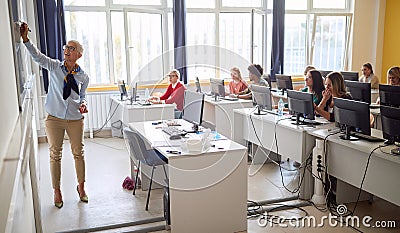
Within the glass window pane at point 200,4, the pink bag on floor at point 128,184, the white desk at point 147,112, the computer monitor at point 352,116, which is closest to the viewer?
the computer monitor at point 352,116

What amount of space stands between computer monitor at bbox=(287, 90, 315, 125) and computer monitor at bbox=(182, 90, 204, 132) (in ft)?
2.93

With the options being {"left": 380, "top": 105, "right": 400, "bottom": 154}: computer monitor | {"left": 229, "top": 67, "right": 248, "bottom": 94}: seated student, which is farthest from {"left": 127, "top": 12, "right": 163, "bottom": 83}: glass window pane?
{"left": 380, "top": 105, "right": 400, "bottom": 154}: computer monitor

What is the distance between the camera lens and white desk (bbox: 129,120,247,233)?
2754 mm

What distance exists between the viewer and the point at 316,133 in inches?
134

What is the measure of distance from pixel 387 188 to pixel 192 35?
198 inches

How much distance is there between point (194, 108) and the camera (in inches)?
150

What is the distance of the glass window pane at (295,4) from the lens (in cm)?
762

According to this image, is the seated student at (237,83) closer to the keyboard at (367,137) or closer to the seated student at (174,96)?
the seated student at (174,96)

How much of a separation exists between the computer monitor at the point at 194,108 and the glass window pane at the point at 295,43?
13.9ft

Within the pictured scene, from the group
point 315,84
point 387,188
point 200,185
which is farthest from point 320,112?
point 200,185

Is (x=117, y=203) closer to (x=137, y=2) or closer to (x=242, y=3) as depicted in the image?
(x=137, y=2)

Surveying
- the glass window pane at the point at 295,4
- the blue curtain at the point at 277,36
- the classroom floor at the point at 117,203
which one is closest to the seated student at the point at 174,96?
the classroom floor at the point at 117,203

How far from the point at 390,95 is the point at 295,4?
398 centimetres

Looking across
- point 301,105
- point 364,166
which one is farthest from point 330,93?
point 364,166
